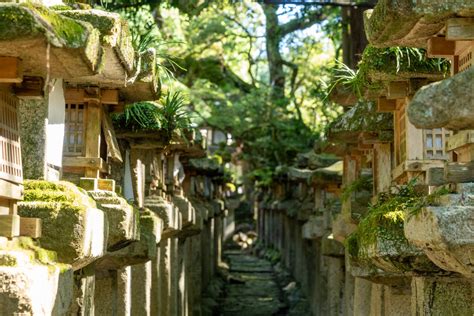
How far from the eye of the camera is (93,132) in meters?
13.9

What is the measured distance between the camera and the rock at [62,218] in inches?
381

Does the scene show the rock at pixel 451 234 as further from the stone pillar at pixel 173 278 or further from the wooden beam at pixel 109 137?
the stone pillar at pixel 173 278

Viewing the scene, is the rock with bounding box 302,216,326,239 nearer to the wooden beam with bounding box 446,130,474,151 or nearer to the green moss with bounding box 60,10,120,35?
the wooden beam with bounding box 446,130,474,151

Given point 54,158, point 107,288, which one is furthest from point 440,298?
point 107,288

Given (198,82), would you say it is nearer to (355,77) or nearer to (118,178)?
(118,178)

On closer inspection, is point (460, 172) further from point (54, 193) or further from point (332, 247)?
point (332, 247)

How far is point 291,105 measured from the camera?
139 ft

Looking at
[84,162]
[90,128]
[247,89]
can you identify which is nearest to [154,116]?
[90,128]

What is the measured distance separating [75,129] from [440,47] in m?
5.99

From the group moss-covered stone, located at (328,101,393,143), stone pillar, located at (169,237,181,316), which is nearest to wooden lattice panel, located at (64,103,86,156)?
moss-covered stone, located at (328,101,393,143)

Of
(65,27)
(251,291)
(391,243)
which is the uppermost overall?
(65,27)

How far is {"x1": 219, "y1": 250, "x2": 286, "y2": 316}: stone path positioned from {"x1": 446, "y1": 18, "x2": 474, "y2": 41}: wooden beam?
29.3 metres

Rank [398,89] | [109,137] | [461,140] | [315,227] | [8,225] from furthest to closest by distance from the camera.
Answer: [315,227] → [109,137] → [398,89] → [461,140] → [8,225]

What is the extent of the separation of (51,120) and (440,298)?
5.28m
